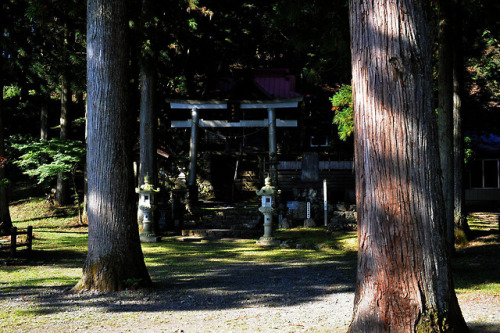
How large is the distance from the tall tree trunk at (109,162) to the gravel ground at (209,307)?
415mm

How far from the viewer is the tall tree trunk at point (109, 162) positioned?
7438 mm

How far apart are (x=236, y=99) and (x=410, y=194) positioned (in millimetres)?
18794

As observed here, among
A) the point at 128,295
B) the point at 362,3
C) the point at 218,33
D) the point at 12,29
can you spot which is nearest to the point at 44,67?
the point at 12,29

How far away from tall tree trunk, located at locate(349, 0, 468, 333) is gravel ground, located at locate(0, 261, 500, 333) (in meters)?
1.32

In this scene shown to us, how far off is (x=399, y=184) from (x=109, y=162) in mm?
4888

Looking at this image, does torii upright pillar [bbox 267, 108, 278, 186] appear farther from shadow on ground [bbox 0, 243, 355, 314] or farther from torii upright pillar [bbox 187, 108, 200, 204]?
shadow on ground [bbox 0, 243, 355, 314]

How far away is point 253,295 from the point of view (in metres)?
7.43

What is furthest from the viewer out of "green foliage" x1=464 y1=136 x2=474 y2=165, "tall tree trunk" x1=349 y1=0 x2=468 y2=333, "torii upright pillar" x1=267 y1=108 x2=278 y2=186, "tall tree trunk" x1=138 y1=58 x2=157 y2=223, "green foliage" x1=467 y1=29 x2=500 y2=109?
"green foliage" x1=464 y1=136 x2=474 y2=165

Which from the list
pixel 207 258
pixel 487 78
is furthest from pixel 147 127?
pixel 487 78

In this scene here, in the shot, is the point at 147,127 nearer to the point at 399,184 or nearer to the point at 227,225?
the point at 227,225

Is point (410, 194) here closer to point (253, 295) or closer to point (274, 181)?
point (253, 295)

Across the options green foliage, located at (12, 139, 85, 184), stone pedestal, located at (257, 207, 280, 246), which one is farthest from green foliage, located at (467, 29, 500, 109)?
green foliage, located at (12, 139, 85, 184)

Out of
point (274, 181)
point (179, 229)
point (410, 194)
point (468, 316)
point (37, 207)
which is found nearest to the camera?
point (410, 194)

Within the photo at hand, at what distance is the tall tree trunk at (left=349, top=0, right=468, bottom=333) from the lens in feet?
13.0
